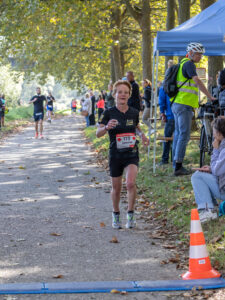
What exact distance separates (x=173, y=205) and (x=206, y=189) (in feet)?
5.26

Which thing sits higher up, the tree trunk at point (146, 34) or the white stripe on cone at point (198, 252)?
the tree trunk at point (146, 34)

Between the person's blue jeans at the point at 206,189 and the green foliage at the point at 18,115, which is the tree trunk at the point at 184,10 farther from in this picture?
the green foliage at the point at 18,115

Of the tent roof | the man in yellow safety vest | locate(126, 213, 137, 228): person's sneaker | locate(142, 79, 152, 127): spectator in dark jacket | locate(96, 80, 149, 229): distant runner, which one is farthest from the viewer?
locate(142, 79, 152, 127): spectator in dark jacket

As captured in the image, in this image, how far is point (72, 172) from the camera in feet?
44.3

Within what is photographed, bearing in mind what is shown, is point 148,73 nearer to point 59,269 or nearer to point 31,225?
point 31,225

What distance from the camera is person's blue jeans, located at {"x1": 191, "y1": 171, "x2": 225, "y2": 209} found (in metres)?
6.93

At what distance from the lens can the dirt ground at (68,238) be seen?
5.53m

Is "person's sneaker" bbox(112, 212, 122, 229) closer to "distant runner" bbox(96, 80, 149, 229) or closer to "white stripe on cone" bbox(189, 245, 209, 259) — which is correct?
"distant runner" bbox(96, 80, 149, 229)

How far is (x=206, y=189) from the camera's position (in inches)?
275

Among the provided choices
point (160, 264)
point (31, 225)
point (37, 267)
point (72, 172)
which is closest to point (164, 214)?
point (31, 225)

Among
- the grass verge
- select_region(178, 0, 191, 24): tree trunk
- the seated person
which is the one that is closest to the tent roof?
the grass verge

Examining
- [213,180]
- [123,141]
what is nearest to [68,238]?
[123,141]

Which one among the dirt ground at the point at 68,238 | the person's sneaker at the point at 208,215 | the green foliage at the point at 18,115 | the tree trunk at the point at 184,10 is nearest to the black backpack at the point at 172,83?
the dirt ground at the point at 68,238

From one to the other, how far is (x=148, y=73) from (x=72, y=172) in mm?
11753
